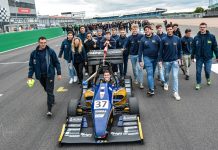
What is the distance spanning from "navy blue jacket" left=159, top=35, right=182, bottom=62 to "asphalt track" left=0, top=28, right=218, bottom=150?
1.07 metres

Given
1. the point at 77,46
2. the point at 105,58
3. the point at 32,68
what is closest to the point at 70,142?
the point at 32,68

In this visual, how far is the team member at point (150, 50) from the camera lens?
8.20 metres

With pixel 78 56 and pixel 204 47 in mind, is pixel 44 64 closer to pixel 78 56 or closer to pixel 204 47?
pixel 78 56

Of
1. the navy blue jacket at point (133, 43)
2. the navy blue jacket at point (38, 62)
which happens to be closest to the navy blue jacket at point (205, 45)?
the navy blue jacket at point (133, 43)

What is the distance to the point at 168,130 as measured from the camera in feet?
19.0

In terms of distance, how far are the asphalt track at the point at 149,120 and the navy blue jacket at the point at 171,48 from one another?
1.07 m

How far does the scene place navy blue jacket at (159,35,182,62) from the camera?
811cm

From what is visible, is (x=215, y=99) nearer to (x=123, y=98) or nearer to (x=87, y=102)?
(x=123, y=98)

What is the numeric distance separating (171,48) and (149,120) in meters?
2.56

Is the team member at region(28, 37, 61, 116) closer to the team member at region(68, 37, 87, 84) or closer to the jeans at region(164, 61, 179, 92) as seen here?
the team member at region(68, 37, 87, 84)

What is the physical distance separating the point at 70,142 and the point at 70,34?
5.68 m

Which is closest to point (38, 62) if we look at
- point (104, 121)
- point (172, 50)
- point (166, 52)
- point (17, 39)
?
Answer: point (104, 121)

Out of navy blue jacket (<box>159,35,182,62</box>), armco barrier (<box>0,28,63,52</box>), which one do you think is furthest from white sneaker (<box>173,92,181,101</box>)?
armco barrier (<box>0,28,63,52</box>)

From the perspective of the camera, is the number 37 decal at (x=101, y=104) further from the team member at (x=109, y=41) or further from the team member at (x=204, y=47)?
the team member at (x=109, y=41)
